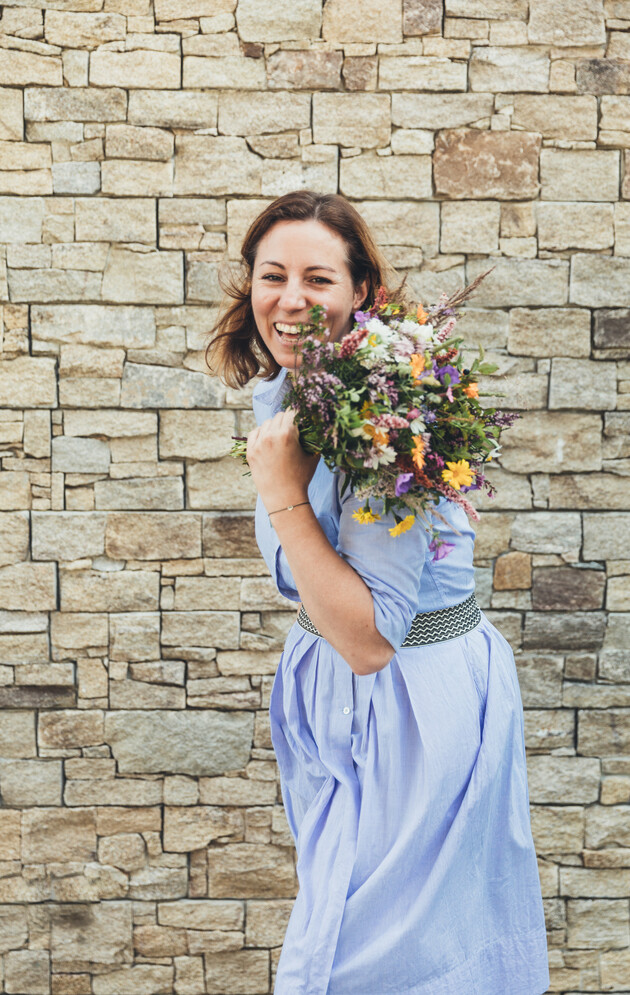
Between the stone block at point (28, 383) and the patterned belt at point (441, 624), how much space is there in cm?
151

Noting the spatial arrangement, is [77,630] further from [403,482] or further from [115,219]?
[403,482]

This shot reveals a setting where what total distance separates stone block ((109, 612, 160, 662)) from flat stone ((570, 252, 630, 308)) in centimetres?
191

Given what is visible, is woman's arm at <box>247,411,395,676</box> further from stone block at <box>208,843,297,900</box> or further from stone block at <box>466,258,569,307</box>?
stone block at <box>208,843,297,900</box>

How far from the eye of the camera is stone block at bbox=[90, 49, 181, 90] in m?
2.80

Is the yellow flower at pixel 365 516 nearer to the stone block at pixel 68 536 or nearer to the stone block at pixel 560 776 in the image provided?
the stone block at pixel 68 536

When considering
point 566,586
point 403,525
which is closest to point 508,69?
point 566,586

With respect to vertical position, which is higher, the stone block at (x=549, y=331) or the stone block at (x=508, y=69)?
the stone block at (x=508, y=69)

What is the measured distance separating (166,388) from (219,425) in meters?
0.23

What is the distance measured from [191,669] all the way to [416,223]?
5.88ft

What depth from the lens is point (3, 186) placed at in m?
2.83

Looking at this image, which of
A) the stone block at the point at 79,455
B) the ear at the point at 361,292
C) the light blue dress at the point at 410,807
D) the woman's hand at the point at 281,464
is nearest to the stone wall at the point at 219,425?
the stone block at the point at 79,455

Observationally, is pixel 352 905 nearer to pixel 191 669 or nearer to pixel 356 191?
pixel 191 669

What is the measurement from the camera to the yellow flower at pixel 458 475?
150 cm

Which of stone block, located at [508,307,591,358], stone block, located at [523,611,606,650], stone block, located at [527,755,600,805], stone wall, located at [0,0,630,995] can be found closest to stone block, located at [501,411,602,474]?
stone wall, located at [0,0,630,995]
